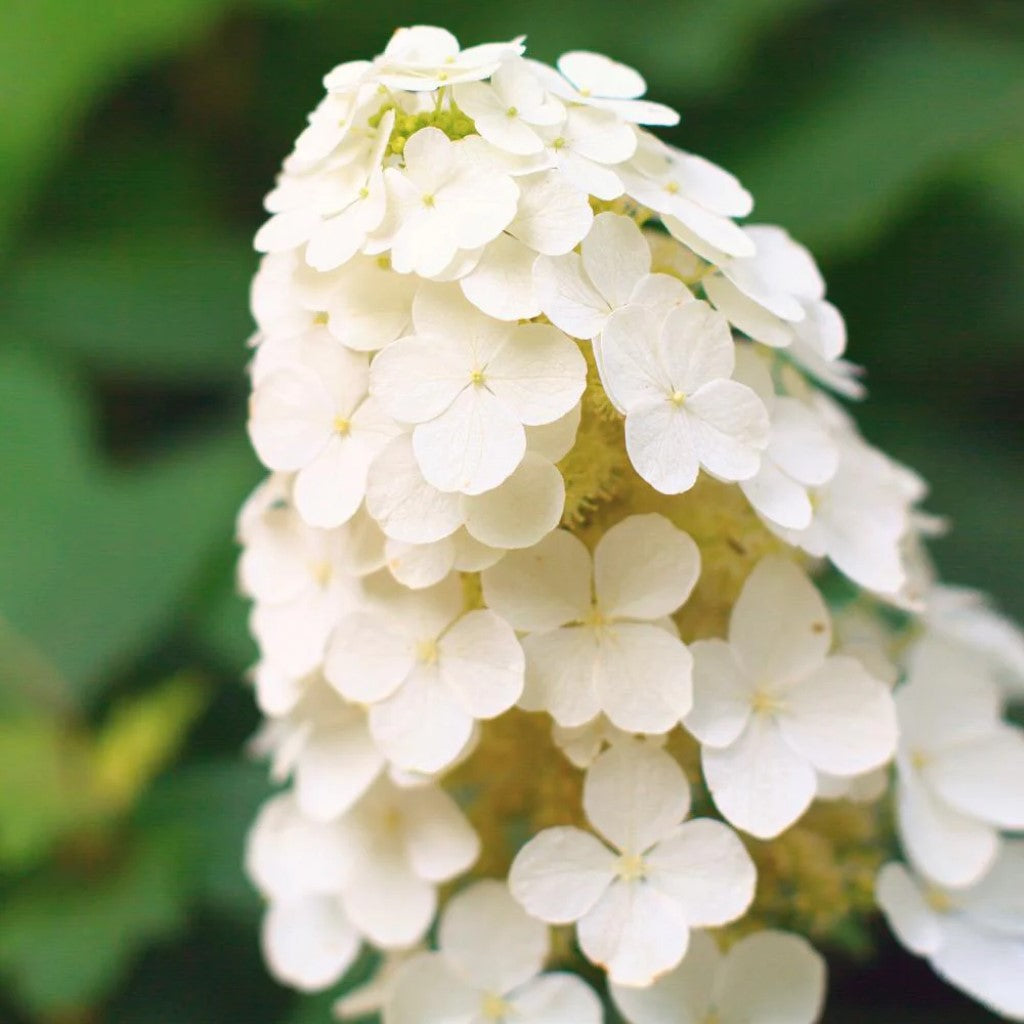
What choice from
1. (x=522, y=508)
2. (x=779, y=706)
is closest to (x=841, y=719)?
(x=779, y=706)

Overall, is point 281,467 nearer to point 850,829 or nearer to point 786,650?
point 786,650

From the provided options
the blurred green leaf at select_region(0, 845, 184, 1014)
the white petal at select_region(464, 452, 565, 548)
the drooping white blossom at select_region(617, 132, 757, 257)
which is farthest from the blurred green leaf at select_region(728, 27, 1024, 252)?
the blurred green leaf at select_region(0, 845, 184, 1014)

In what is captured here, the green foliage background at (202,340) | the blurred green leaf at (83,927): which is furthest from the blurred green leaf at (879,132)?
the blurred green leaf at (83,927)

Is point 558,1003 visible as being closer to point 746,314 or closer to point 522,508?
point 522,508

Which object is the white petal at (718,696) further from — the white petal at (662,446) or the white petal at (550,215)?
the white petal at (550,215)

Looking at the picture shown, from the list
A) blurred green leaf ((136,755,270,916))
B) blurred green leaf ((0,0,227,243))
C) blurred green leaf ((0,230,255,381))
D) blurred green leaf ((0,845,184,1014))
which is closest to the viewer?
blurred green leaf ((0,845,184,1014))

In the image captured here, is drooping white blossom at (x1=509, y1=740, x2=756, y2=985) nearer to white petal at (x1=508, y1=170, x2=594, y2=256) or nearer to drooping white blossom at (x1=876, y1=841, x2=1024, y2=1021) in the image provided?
drooping white blossom at (x1=876, y1=841, x2=1024, y2=1021)
